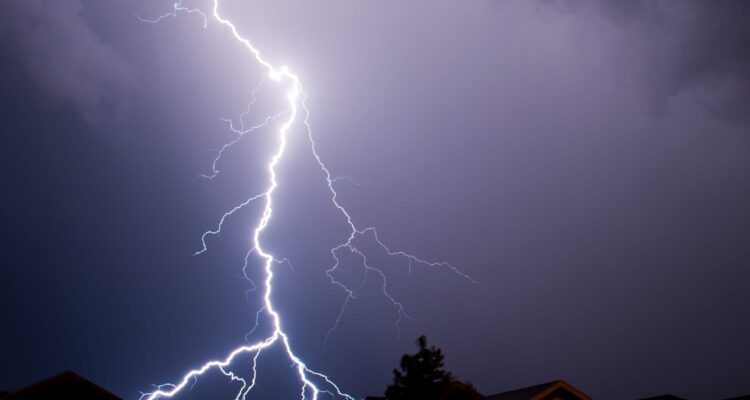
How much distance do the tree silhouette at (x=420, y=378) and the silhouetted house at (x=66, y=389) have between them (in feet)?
22.2

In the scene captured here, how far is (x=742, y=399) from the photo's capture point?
1142cm

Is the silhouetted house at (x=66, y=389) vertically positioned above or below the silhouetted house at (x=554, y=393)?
above

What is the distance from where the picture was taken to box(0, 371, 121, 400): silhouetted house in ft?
26.0

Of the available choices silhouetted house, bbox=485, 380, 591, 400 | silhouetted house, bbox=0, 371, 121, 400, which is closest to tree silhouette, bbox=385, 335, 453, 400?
silhouetted house, bbox=485, 380, 591, 400

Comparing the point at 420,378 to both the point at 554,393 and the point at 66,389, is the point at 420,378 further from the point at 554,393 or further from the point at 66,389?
the point at 66,389

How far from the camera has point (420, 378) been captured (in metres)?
10.3

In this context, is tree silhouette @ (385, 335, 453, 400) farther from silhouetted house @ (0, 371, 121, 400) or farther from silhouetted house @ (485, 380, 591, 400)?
silhouetted house @ (0, 371, 121, 400)

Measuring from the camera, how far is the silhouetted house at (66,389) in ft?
26.0

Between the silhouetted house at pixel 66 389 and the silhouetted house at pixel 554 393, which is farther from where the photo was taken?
the silhouetted house at pixel 554 393

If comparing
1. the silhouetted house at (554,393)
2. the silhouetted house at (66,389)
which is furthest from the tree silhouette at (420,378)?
the silhouetted house at (66,389)

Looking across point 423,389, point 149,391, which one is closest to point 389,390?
point 423,389

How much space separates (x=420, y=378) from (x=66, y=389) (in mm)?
8474

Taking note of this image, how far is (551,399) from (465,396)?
2.14 m

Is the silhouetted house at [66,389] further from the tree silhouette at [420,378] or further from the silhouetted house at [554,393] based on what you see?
the silhouetted house at [554,393]
